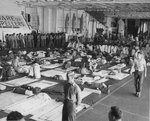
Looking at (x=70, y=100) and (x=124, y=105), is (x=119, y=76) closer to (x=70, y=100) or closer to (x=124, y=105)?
(x=124, y=105)

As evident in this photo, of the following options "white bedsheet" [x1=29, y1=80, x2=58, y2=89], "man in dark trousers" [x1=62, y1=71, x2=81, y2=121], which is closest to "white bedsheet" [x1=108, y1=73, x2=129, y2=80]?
"white bedsheet" [x1=29, y1=80, x2=58, y2=89]

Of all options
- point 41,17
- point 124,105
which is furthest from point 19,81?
point 41,17

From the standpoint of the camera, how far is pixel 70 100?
4570 millimetres

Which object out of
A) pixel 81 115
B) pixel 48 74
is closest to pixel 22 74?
pixel 48 74

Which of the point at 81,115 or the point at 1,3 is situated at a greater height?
the point at 1,3

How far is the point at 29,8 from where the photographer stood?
2112 centimetres

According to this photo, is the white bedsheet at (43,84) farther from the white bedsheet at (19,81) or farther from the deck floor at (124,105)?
the deck floor at (124,105)

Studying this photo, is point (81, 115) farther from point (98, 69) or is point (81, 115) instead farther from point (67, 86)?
point (98, 69)

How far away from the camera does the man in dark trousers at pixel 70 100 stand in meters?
4.50

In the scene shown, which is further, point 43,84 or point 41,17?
point 41,17

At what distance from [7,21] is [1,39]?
1695 mm

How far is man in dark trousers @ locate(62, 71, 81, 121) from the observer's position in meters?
4.50

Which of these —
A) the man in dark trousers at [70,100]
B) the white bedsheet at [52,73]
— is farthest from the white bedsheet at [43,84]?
the man in dark trousers at [70,100]

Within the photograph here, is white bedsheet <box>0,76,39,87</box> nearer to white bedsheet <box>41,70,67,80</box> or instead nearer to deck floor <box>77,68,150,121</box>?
white bedsheet <box>41,70,67,80</box>
